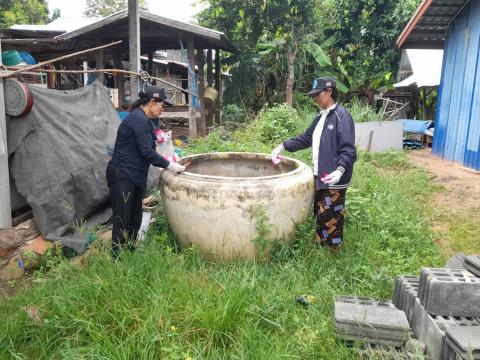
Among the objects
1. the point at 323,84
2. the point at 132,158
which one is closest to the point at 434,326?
the point at 323,84

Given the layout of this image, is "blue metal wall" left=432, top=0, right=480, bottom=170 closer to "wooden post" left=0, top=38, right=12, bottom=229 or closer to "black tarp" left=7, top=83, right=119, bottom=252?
"black tarp" left=7, top=83, right=119, bottom=252

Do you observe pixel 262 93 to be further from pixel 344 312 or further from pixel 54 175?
pixel 344 312

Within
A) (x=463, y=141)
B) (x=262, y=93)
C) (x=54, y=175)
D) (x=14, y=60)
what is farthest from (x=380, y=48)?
(x=54, y=175)

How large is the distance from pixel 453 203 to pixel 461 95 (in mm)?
3556

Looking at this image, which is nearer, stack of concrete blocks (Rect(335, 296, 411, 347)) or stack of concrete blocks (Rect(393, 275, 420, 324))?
stack of concrete blocks (Rect(335, 296, 411, 347))

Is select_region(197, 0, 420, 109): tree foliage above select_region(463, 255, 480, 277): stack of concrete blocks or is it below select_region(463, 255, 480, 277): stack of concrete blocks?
above

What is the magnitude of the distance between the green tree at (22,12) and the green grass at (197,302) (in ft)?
76.4

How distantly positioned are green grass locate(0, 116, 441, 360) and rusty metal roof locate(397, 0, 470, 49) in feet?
20.8

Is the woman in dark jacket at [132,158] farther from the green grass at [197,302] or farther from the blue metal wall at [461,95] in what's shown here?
the blue metal wall at [461,95]

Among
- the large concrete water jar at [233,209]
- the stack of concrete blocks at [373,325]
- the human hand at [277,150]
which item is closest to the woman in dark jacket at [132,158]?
the large concrete water jar at [233,209]

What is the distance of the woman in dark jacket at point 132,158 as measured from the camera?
394 cm

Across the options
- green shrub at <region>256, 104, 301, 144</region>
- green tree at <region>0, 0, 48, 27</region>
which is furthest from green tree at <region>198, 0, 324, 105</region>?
green tree at <region>0, 0, 48, 27</region>

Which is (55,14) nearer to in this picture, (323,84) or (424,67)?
(424,67)

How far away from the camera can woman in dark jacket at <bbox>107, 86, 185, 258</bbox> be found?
12.9 feet
